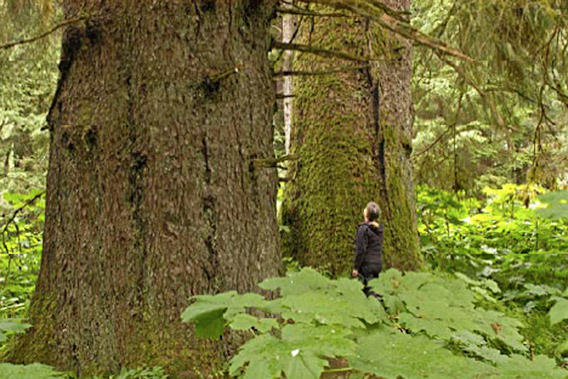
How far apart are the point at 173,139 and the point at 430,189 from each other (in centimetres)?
456

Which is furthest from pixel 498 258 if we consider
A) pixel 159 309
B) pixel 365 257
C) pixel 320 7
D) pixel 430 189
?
pixel 159 309

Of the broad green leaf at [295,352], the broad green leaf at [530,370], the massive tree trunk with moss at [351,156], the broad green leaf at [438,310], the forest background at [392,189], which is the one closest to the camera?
the broad green leaf at [295,352]

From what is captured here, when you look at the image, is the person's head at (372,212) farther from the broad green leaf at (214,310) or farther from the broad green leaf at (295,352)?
the broad green leaf at (295,352)

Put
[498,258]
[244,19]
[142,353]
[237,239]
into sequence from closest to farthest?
[142,353]
[237,239]
[244,19]
[498,258]

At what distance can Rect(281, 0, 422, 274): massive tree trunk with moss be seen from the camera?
4281mm

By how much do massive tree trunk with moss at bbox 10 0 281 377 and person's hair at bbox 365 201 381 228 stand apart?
187 cm

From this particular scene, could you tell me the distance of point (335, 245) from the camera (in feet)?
14.1

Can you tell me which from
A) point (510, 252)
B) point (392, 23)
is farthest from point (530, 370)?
point (510, 252)

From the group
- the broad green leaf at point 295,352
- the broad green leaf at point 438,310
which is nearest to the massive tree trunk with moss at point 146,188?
the broad green leaf at point 438,310

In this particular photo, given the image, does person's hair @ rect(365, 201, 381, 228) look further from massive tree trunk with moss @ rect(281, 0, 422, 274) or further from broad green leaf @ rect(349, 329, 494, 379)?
broad green leaf @ rect(349, 329, 494, 379)

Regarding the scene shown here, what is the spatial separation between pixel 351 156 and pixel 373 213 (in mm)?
609

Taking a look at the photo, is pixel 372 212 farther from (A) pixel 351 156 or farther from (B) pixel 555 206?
(B) pixel 555 206

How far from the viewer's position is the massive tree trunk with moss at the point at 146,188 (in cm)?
203

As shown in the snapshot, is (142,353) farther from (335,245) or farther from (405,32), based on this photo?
(335,245)
